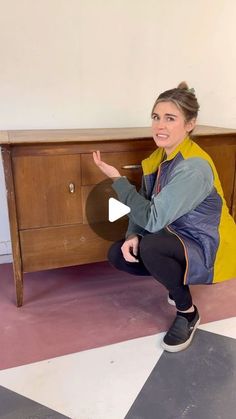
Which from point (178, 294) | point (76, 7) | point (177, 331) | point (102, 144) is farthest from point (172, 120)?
point (76, 7)

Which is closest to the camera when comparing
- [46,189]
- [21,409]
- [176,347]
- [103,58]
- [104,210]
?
[21,409]

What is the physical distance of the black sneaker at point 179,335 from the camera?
3.81ft

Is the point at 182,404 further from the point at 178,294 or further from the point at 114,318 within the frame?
the point at 114,318

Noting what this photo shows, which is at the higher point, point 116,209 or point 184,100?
point 184,100

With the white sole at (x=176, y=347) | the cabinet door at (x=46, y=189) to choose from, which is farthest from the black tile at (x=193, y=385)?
the cabinet door at (x=46, y=189)

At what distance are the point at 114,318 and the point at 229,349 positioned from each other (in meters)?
0.45

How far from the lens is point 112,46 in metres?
1.65

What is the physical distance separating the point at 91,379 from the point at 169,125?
0.86 metres

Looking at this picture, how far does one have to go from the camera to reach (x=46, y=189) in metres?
1.28

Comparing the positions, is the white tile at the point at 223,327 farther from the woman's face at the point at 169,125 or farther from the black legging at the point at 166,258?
the woman's face at the point at 169,125

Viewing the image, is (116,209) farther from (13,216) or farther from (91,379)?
(91,379)

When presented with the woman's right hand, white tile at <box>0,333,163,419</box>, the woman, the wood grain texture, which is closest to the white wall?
the wood grain texture

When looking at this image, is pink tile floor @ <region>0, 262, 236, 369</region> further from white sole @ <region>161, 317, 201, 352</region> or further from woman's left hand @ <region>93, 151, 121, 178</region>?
woman's left hand @ <region>93, 151, 121, 178</region>

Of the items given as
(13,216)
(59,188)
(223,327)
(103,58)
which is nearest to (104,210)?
(59,188)
